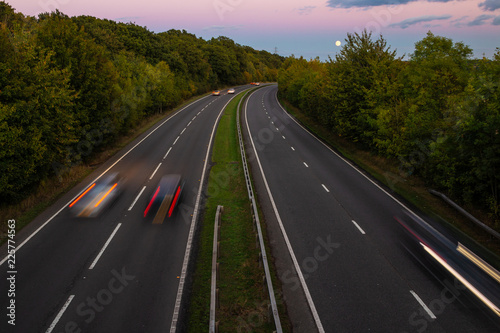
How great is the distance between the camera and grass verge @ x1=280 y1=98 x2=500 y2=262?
13.9 meters

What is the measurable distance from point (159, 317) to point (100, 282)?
10.4ft

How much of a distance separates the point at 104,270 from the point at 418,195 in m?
17.4

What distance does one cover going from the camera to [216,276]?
11.4 m

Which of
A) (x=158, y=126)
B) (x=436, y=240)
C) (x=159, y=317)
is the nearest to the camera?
(x=159, y=317)

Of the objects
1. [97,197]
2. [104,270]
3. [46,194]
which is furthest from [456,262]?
[46,194]

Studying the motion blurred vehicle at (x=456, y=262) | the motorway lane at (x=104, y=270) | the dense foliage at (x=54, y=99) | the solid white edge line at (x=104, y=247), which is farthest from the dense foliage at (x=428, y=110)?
the dense foliage at (x=54, y=99)

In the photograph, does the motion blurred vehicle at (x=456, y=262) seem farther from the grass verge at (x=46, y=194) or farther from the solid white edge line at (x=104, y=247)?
the grass verge at (x=46, y=194)

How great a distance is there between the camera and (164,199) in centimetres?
1891

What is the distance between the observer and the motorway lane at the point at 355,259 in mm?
9672

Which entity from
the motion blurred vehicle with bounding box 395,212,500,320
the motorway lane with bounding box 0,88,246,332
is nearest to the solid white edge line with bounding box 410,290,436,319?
the motion blurred vehicle with bounding box 395,212,500,320

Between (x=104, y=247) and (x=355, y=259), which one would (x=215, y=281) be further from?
(x=104, y=247)

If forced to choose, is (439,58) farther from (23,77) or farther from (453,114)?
(23,77)

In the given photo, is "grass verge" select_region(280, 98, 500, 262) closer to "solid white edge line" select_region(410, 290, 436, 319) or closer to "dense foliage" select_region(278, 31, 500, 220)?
"dense foliage" select_region(278, 31, 500, 220)

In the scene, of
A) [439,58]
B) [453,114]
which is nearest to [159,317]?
[453,114]
